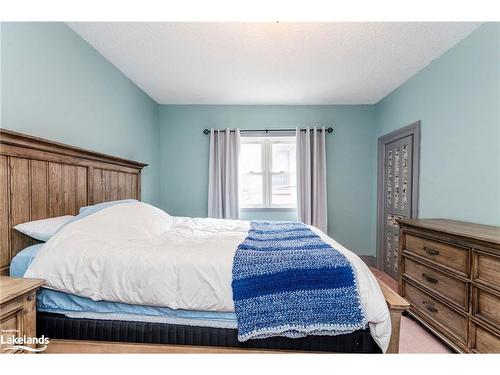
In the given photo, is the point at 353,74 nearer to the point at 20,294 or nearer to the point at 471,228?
the point at 471,228

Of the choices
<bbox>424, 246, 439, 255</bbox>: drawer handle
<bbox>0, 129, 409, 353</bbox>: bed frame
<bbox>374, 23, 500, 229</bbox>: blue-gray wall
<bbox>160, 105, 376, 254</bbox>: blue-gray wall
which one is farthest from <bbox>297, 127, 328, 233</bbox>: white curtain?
<bbox>0, 129, 409, 353</bbox>: bed frame

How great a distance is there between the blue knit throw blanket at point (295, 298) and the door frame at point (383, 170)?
6.66 ft

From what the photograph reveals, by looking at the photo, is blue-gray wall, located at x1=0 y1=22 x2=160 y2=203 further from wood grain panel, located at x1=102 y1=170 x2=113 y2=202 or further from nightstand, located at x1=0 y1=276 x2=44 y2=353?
nightstand, located at x1=0 y1=276 x2=44 y2=353

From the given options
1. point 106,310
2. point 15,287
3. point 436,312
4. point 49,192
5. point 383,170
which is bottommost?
point 436,312

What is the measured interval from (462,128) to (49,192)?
3.26 meters

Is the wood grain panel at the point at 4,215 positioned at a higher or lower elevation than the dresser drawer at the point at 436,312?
higher

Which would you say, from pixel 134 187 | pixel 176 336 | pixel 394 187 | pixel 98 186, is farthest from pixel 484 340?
pixel 134 187

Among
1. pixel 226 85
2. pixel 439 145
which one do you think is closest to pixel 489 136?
pixel 439 145

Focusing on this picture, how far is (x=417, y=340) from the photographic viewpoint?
1.90 metres

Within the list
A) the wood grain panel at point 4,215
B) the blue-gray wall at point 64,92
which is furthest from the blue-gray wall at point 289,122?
the wood grain panel at point 4,215

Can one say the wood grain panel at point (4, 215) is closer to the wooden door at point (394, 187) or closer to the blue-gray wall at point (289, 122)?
the blue-gray wall at point (289, 122)

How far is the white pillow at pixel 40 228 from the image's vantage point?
1.42 metres

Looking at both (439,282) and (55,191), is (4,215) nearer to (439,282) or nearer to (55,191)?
(55,191)

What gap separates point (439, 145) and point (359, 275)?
6.29 feet
